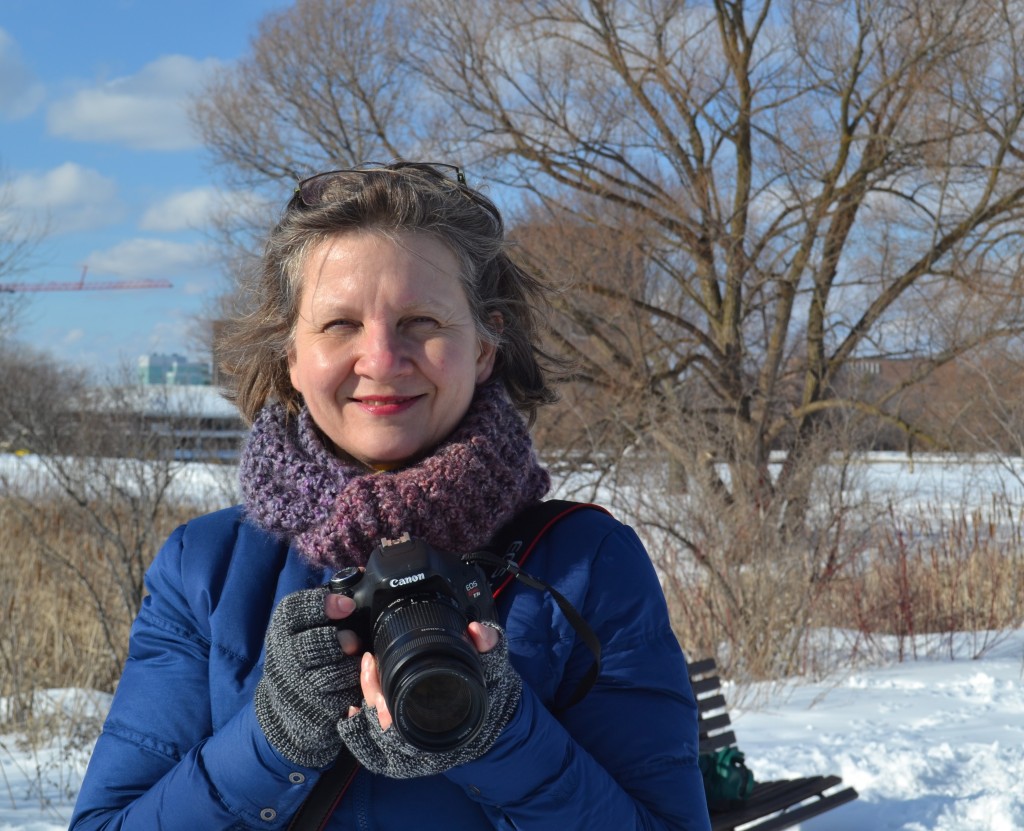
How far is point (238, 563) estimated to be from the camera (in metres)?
1.47

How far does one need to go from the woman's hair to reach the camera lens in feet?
Result: 2.04

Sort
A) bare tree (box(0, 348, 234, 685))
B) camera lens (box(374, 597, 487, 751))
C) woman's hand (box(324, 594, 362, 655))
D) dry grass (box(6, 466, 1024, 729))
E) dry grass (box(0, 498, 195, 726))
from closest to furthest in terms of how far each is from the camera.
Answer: camera lens (box(374, 597, 487, 751)) → woman's hand (box(324, 594, 362, 655)) → dry grass (box(0, 498, 195, 726)) → dry grass (box(6, 466, 1024, 729)) → bare tree (box(0, 348, 234, 685))

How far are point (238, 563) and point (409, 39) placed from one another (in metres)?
11.5

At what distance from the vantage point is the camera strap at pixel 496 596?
1.29 meters

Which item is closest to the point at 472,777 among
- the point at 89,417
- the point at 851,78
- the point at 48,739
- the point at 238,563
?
the point at 238,563

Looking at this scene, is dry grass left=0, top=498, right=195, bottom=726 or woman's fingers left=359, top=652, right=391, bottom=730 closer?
woman's fingers left=359, top=652, right=391, bottom=730

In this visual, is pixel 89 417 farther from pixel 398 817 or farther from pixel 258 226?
pixel 398 817

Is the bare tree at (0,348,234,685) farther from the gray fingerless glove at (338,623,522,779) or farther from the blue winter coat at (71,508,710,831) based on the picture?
the gray fingerless glove at (338,623,522,779)

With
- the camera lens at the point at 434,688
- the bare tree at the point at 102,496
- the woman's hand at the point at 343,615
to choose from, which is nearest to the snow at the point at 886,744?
the bare tree at the point at 102,496

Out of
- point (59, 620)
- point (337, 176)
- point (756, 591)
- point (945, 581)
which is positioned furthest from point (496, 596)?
point (945, 581)

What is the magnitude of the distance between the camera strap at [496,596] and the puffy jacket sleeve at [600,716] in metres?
0.02

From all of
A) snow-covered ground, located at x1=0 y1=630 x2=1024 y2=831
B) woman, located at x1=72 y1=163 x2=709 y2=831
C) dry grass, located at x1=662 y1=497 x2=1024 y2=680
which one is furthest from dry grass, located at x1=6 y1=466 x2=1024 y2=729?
woman, located at x1=72 y1=163 x2=709 y2=831

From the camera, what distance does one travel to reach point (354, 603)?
48.2 inches

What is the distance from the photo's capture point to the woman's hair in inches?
59.7
